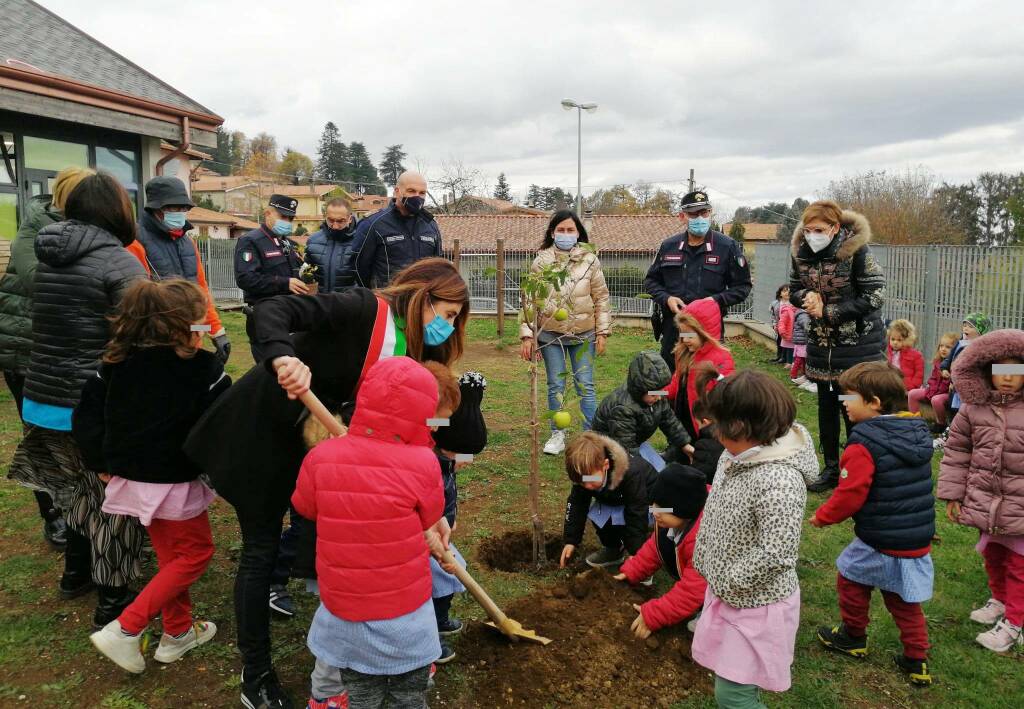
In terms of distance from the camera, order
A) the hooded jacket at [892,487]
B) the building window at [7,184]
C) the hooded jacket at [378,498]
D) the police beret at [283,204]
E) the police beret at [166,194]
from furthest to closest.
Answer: the building window at [7,184], the police beret at [283,204], the police beret at [166,194], the hooded jacket at [892,487], the hooded jacket at [378,498]

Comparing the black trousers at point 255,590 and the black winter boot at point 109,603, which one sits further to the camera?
the black winter boot at point 109,603

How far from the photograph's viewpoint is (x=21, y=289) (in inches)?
149

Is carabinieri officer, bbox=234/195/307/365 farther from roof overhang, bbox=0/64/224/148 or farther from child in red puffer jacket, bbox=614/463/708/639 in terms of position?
roof overhang, bbox=0/64/224/148

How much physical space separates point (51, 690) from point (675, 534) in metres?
2.80

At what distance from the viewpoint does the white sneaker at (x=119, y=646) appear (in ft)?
9.70

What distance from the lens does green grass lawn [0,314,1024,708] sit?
3008mm

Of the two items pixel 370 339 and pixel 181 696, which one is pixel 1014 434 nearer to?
pixel 370 339

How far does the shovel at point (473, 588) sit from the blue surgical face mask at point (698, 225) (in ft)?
12.3

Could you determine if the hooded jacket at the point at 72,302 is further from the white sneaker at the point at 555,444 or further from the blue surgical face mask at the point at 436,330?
the white sneaker at the point at 555,444

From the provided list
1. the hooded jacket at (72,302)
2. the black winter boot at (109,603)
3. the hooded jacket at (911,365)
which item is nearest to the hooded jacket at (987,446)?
the black winter boot at (109,603)

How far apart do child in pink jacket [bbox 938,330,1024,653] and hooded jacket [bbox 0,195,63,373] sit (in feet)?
15.4

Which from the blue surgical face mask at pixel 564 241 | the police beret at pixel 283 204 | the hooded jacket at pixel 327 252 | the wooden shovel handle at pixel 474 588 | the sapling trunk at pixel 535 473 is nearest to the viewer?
the wooden shovel handle at pixel 474 588

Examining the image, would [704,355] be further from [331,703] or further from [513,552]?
[331,703]

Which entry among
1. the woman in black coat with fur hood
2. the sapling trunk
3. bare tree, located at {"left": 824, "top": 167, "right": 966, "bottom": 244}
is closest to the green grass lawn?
the sapling trunk
